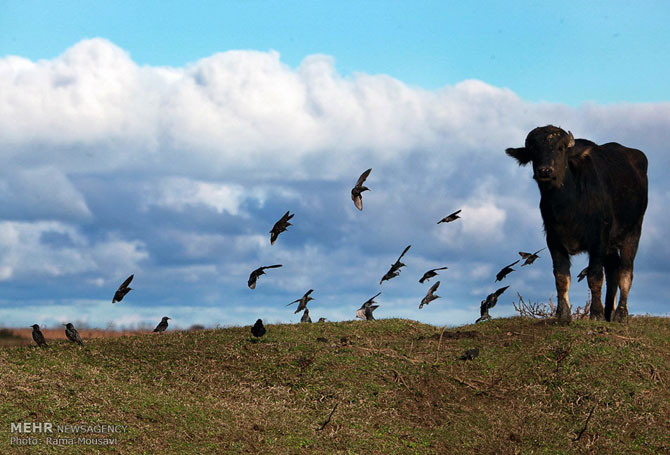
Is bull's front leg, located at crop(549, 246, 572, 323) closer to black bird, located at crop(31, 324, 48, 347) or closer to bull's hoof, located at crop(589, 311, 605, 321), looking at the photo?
bull's hoof, located at crop(589, 311, 605, 321)

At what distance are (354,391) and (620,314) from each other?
9083 millimetres

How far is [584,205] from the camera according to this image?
17.0 meters

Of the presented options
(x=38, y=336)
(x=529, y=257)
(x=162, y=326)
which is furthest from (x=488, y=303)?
(x=38, y=336)

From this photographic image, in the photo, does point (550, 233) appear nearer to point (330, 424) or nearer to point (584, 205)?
point (584, 205)

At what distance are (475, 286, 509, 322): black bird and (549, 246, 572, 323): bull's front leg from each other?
1.31 meters

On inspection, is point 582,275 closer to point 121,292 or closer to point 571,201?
point 571,201

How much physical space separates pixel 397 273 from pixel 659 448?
6768 millimetres

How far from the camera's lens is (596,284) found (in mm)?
17469

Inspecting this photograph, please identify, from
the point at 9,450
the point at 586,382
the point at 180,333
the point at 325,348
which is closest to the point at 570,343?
the point at 586,382

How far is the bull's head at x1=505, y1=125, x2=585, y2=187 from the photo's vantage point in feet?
53.3

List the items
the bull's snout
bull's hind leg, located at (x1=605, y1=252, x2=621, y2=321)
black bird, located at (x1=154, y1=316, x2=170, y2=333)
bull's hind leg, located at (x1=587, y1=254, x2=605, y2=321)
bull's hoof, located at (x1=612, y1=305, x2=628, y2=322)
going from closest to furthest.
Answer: the bull's snout
bull's hind leg, located at (x1=587, y1=254, x2=605, y2=321)
black bird, located at (x1=154, y1=316, x2=170, y2=333)
bull's hoof, located at (x1=612, y1=305, x2=628, y2=322)
bull's hind leg, located at (x1=605, y1=252, x2=621, y2=321)

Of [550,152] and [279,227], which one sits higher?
[550,152]

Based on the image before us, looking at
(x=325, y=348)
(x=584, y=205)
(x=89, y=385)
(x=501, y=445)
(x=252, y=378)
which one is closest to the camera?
(x=501, y=445)

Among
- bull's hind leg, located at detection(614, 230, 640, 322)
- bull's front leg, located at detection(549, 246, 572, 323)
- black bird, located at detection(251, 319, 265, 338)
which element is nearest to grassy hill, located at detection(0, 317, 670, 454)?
black bird, located at detection(251, 319, 265, 338)
